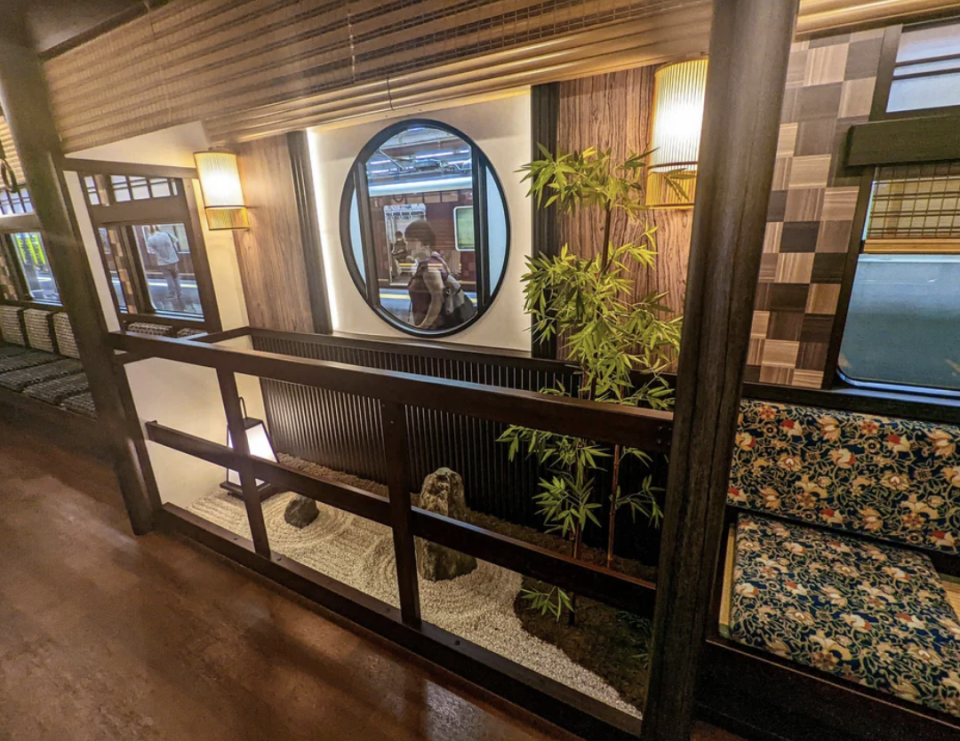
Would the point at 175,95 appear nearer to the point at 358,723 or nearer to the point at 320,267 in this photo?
the point at 320,267

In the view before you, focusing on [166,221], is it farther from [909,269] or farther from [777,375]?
[909,269]

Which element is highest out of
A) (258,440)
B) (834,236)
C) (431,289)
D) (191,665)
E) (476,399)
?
(834,236)

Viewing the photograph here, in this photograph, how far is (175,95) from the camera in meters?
1.84

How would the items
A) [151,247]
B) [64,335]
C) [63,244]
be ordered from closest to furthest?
[63,244] < [151,247] < [64,335]

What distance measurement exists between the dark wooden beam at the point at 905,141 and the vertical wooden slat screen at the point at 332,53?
0.67 meters

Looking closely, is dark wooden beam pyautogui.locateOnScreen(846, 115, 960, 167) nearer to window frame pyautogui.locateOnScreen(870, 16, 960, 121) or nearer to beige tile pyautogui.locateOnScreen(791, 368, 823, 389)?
window frame pyautogui.locateOnScreen(870, 16, 960, 121)

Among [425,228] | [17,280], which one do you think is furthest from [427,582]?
[17,280]

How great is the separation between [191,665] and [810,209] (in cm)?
284

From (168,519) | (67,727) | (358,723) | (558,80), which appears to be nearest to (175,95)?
(558,80)

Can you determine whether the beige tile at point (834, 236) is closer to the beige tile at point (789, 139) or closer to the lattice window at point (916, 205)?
the lattice window at point (916, 205)

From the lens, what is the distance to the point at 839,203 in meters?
1.68

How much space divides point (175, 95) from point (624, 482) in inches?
104

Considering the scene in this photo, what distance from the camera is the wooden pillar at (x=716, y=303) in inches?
29.1

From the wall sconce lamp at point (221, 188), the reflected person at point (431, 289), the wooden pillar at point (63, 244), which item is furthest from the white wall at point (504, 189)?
the wooden pillar at point (63, 244)
